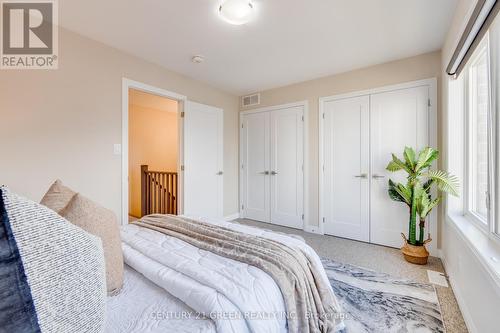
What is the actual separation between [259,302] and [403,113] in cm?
299

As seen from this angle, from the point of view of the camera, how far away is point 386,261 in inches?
100

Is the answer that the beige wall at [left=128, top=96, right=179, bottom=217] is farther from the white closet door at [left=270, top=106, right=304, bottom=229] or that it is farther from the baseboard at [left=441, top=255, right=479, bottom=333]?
the baseboard at [left=441, top=255, right=479, bottom=333]

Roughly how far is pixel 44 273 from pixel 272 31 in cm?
251

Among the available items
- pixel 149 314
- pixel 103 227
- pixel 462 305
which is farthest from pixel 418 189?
pixel 103 227

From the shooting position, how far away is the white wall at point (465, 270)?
1214 millimetres

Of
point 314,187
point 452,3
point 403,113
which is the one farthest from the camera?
point 314,187

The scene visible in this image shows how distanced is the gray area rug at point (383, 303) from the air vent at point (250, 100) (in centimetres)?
312

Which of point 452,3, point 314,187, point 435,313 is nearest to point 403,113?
point 452,3

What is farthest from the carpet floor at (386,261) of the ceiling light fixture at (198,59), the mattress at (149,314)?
the ceiling light fixture at (198,59)

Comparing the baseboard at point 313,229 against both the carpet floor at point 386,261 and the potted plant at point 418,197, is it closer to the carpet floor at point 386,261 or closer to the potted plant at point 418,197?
the carpet floor at point 386,261

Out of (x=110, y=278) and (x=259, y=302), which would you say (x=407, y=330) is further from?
(x=110, y=278)

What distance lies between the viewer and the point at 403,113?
2877 mm

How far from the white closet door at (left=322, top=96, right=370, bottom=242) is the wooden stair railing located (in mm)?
2684

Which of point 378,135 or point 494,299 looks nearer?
point 494,299
